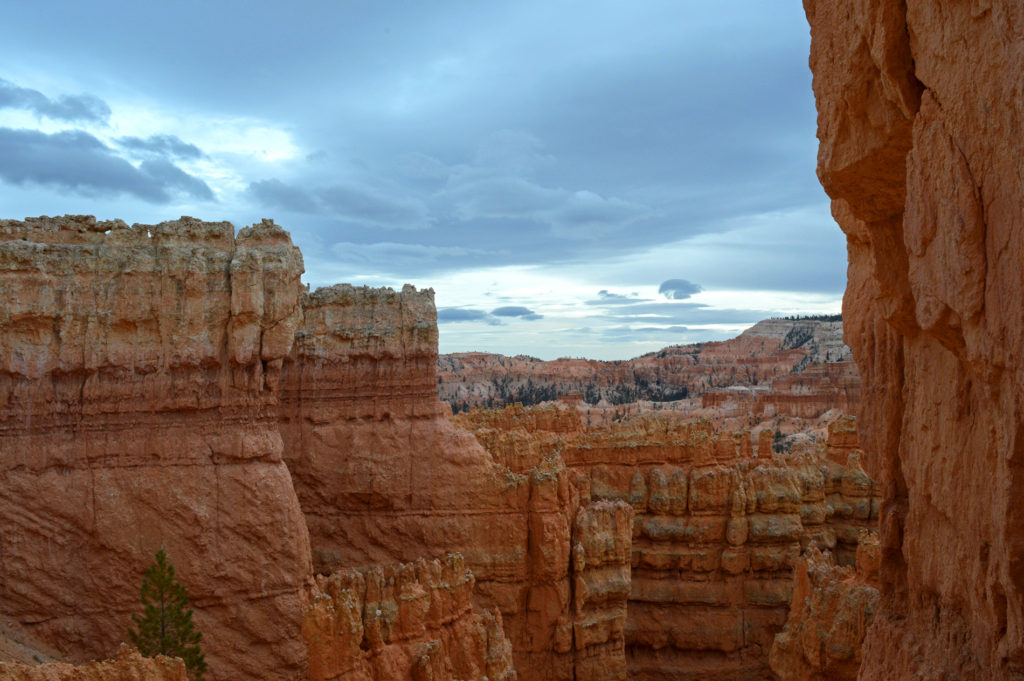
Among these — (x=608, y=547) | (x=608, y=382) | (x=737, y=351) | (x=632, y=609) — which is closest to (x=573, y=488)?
(x=608, y=547)

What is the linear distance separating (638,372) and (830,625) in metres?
97.9

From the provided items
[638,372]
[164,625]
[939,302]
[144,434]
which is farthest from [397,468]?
[638,372]

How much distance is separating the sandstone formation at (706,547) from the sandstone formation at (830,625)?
9910 mm

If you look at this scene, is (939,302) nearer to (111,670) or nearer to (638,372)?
(111,670)

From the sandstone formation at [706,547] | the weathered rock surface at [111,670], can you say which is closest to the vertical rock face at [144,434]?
the weathered rock surface at [111,670]

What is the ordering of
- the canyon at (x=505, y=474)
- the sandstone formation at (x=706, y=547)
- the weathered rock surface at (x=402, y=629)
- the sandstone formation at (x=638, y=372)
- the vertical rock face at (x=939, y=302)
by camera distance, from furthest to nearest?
the sandstone formation at (x=638, y=372)
the sandstone formation at (x=706, y=547)
the weathered rock surface at (x=402, y=629)
the canyon at (x=505, y=474)
the vertical rock face at (x=939, y=302)

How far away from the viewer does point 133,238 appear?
11586 mm

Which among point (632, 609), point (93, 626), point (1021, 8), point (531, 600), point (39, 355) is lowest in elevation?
point (632, 609)

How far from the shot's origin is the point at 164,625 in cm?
1072

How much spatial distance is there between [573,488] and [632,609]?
6.36 m

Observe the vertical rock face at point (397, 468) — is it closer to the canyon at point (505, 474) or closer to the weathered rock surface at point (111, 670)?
the canyon at point (505, 474)

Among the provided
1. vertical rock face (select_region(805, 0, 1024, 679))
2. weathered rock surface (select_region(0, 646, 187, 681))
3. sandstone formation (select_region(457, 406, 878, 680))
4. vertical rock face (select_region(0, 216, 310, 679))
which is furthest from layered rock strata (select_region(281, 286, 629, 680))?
vertical rock face (select_region(805, 0, 1024, 679))

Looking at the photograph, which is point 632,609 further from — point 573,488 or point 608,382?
point 608,382

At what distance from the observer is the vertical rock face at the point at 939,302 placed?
11.6 feet
